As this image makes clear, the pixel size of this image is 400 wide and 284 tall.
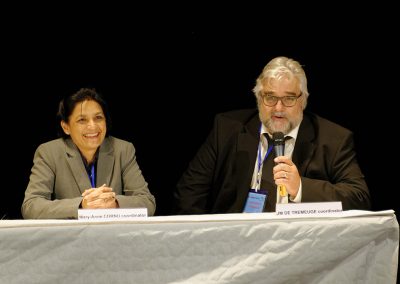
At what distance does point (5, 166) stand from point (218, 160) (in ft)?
4.52

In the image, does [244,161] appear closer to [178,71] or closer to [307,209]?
[178,71]

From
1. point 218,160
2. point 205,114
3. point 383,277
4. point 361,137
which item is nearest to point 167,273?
point 383,277

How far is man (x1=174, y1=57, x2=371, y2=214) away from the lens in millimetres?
3199

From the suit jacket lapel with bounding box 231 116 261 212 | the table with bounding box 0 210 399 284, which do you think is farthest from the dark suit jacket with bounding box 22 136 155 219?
the table with bounding box 0 210 399 284

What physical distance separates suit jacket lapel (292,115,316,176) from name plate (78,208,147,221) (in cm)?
132

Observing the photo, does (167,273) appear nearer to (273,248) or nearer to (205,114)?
(273,248)

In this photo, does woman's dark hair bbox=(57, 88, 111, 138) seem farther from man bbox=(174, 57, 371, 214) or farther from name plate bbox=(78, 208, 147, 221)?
name plate bbox=(78, 208, 147, 221)

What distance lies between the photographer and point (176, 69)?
3873 mm

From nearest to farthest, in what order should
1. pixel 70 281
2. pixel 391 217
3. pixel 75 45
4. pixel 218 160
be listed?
pixel 70 281 < pixel 391 217 < pixel 218 160 < pixel 75 45

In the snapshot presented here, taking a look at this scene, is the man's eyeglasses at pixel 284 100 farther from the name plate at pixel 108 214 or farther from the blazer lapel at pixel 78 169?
the name plate at pixel 108 214

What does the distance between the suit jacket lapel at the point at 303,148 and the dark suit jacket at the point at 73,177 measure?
80cm

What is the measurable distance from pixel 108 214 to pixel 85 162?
1191mm

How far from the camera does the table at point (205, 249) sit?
196 cm

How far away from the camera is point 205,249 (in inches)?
80.4
